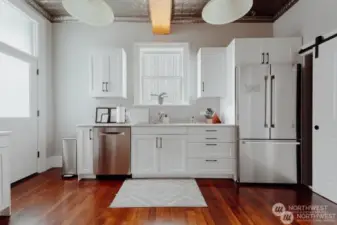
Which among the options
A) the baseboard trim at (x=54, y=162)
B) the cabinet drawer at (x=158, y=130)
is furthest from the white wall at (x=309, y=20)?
Answer: the baseboard trim at (x=54, y=162)

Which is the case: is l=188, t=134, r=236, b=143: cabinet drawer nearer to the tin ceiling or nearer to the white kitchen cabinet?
the tin ceiling

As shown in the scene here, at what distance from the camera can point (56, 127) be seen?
210 inches

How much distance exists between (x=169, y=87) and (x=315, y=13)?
2.72 metres

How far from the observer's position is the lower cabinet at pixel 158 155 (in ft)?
14.8

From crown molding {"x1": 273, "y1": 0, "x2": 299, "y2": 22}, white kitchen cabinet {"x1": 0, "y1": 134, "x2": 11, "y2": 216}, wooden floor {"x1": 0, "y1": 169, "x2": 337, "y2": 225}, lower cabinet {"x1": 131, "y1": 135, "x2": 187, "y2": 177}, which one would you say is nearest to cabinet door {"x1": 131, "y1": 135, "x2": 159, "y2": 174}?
lower cabinet {"x1": 131, "y1": 135, "x2": 187, "y2": 177}

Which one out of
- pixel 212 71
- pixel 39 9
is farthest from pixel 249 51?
pixel 39 9

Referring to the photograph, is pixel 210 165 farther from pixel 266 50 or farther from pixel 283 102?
pixel 266 50

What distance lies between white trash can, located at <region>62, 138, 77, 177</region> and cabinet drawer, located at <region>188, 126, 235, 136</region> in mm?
1966

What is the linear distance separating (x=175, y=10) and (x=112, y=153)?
9.03ft

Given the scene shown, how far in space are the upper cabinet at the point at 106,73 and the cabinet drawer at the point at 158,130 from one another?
84 centimetres

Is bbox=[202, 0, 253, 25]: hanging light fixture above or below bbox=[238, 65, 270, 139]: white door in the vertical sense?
above

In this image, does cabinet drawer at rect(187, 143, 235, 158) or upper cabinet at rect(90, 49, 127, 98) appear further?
upper cabinet at rect(90, 49, 127, 98)

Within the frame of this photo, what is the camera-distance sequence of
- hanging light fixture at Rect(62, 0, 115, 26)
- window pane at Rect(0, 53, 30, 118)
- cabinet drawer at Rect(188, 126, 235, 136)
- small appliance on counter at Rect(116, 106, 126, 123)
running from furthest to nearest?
1. small appliance on counter at Rect(116, 106, 126, 123)
2. cabinet drawer at Rect(188, 126, 235, 136)
3. window pane at Rect(0, 53, 30, 118)
4. hanging light fixture at Rect(62, 0, 115, 26)

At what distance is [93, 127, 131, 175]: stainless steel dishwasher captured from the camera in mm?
4496
